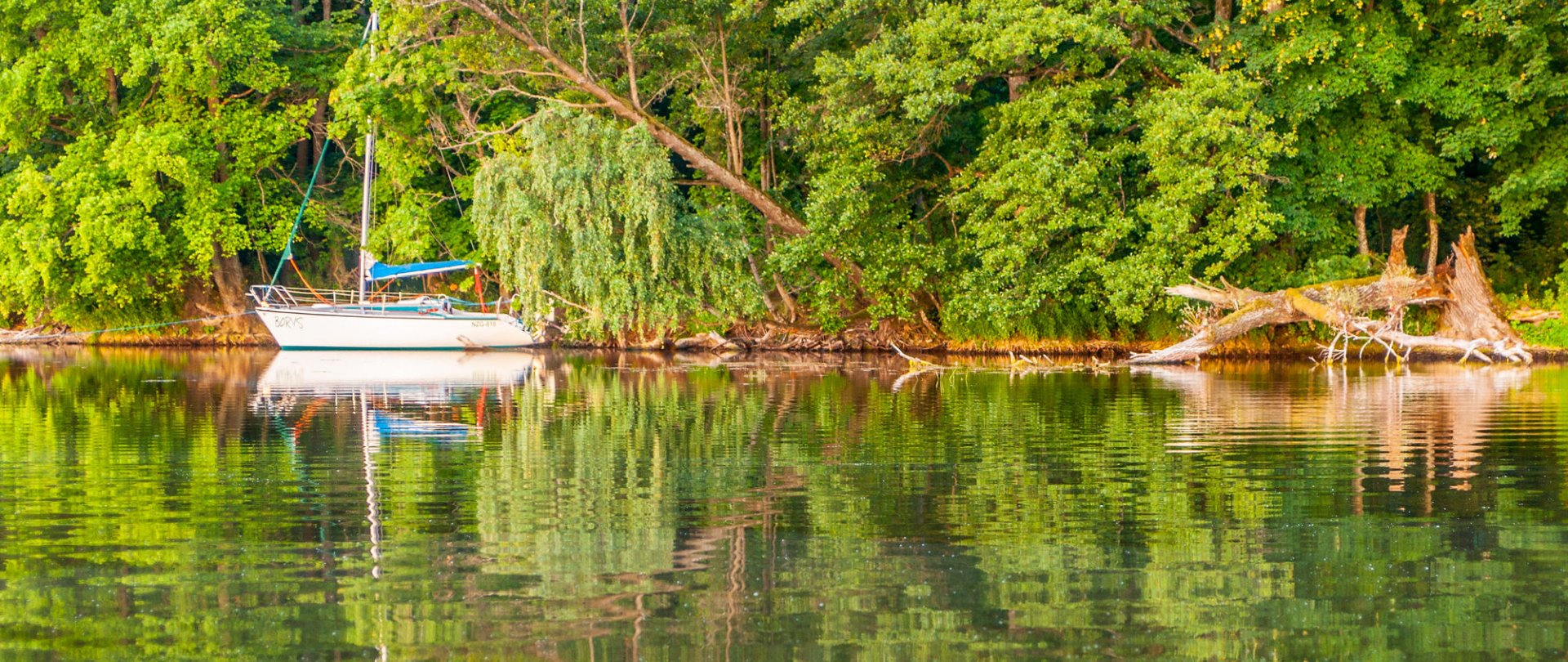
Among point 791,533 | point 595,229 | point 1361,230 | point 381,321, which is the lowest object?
point 791,533

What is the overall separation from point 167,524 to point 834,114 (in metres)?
24.6

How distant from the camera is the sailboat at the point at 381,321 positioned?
42.1 m

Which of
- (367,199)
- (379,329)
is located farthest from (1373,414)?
(367,199)

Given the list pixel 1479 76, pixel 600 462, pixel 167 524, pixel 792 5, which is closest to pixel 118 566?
pixel 167 524

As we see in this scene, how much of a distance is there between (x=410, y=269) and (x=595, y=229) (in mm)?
8979

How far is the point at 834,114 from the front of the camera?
3350 centimetres

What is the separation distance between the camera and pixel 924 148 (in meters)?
→ 34.8

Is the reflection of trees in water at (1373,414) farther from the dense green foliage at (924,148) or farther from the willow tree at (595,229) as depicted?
the willow tree at (595,229)

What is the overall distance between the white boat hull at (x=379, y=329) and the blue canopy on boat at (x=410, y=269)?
3.67 ft

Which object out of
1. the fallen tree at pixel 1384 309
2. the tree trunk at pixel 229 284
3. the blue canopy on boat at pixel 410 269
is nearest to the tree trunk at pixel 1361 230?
the fallen tree at pixel 1384 309

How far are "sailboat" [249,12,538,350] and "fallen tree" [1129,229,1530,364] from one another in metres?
18.3

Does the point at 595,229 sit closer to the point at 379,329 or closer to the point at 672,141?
the point at 672,141

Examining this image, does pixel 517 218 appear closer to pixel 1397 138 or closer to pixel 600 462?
pixel 1397 138

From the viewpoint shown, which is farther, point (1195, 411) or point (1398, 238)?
point (1398, 238)
